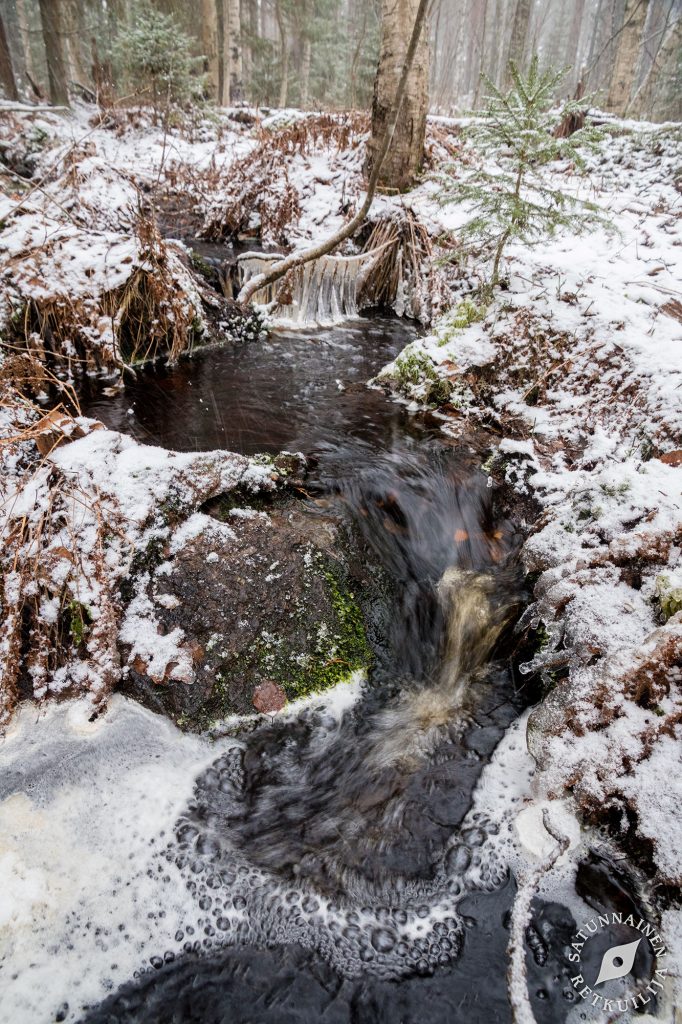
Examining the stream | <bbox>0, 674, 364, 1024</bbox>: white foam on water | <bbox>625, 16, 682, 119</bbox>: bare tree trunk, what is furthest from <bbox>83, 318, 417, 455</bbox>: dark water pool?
<bbox>625, 16, 682, 119</bbox>: bare tree trunk

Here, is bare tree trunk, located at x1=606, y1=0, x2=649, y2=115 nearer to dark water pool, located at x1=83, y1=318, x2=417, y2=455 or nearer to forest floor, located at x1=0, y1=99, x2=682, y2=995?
forest floor, located at x1=0, y1=99, x2=682, y2=995

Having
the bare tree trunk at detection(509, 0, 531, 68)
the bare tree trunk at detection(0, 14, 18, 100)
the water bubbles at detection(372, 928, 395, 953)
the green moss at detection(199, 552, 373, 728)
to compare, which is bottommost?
the water bubbles at detection(372, 928, 395, 953)

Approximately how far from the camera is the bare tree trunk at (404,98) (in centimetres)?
727

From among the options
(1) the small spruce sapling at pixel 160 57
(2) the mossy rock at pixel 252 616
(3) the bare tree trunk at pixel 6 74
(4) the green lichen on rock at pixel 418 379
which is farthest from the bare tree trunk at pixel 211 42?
(2) the mossy rock at pixel 252 616

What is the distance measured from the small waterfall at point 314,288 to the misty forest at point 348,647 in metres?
1.34

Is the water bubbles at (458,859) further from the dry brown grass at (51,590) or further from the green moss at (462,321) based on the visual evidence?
the green moss at (462,321)

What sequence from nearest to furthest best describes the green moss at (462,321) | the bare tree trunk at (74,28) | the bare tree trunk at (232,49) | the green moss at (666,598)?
the green moss at (666,598) → the green moss at (462,321) → the bare tree trunk at (232,49) → the bare tree trunk at (74,28)

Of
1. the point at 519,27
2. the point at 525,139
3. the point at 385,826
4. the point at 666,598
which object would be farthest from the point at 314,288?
the point at 519,27

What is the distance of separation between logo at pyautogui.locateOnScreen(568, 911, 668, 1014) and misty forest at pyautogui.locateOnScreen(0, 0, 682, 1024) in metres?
0.01

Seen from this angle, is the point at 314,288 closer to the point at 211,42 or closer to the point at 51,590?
the point at 51,590

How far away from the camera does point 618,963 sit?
205 cm

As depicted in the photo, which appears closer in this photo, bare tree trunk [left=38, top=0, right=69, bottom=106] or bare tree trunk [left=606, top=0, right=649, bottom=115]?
bare tree trunk [left=606, top=0, right=649, bottom=115]

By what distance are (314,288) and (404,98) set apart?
3.24 m

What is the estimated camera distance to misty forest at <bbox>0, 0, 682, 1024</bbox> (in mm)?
2098
